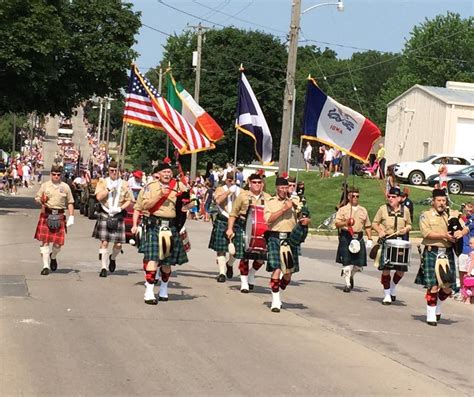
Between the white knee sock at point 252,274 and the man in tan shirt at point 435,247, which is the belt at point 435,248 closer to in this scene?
the man in tan shirt at point 435,247

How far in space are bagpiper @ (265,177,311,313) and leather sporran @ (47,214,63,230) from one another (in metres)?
4.04

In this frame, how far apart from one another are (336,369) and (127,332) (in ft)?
8.00

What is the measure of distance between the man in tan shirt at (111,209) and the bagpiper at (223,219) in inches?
56.0

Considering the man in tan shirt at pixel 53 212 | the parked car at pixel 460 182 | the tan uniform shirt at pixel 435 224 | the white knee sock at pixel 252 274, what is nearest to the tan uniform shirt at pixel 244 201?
the white knee sock at pixel 252 274

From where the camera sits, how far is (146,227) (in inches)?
518

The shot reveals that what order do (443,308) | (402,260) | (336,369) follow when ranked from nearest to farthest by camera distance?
(336,369) < (402,260) < (443,308)

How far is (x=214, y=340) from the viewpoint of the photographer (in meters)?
10.4

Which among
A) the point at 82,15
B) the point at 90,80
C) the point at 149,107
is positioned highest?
the point at 82,15

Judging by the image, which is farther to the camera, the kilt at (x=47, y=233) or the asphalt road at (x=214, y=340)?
the kilt at (x=47, y=233)

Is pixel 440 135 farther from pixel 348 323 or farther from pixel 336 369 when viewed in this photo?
pixel 336 369

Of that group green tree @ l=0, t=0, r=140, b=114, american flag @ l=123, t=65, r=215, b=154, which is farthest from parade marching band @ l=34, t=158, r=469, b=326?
green tree @ l=0, t=0, r=140, b=114

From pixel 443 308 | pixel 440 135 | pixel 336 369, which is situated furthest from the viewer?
pixel 440 135

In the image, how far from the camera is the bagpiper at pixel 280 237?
12875 millimetres

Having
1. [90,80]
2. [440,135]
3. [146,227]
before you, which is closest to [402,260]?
[146,227]
